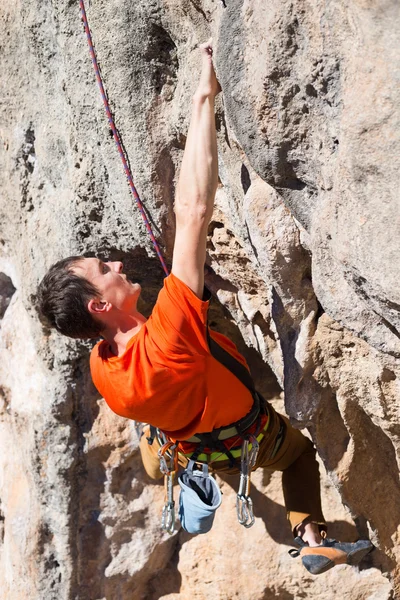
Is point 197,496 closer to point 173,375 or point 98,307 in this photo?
point 173,375

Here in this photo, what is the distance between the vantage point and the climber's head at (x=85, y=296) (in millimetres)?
2006

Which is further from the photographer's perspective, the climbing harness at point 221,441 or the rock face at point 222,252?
the climbing harness at point 221,441

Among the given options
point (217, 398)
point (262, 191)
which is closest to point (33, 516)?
point (217, 398)

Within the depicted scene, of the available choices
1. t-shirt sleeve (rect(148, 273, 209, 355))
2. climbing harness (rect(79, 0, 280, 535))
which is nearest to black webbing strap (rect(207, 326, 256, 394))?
climbing harness (rect(79, 0, 280, 535))

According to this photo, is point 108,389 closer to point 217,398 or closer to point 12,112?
point 217,398

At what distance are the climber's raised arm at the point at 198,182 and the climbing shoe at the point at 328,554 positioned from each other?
986 millimetres

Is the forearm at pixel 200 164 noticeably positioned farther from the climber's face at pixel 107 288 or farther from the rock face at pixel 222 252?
the climber's face at pixel 107 288

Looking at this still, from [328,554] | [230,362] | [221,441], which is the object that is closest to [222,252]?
[230,362]

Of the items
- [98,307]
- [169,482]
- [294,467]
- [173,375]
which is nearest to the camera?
[173,375]

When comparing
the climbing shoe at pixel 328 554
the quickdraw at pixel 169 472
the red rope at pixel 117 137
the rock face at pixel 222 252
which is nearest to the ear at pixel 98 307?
the red rope at pixel 117 137

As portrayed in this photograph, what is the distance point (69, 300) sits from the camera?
6.59ft

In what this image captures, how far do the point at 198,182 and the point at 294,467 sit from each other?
3.72 feet

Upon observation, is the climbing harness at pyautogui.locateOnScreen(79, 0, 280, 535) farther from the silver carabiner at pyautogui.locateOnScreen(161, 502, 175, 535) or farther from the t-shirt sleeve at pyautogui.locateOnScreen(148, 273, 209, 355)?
the t-shirt sleeve at pyautogui.locateOnScreen(148, 273, 209, 355)

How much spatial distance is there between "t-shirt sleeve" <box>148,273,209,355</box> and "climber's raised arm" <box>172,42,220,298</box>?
29 millimetres
